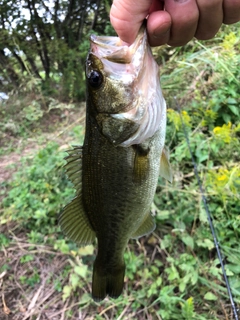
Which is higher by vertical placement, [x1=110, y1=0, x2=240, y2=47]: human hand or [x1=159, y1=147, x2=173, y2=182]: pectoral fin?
[x1=110, y1=0, x2=240, y2=47]: human hand

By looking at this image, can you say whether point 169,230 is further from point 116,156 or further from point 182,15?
point 182,15

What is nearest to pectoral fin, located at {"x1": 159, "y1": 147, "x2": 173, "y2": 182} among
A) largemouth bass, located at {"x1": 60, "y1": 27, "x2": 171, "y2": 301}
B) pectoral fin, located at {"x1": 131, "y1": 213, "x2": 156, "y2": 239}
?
largemouth bass, located at {"x1": 60, "y1": 27, "x2": 171, "y2": 301}

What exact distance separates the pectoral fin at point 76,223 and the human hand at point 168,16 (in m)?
0.83

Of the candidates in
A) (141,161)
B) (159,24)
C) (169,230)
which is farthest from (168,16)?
(169,230)

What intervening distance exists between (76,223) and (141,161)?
514 millimetres

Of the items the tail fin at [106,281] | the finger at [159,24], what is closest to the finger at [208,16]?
the finger at [159,24]

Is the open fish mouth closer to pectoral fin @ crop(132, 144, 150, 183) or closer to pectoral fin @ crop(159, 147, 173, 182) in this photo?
A: pectoral fin @ crop(132, 144, 150, 183)

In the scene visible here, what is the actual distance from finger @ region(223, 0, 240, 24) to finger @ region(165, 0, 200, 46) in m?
0.10

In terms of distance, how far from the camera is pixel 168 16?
1014 millimetres

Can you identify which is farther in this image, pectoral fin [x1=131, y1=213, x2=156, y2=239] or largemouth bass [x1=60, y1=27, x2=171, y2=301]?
pectoral fin [x1=131, y1=213, x2=156, y2=239]

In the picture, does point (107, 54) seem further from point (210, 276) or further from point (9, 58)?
point (9, 58)

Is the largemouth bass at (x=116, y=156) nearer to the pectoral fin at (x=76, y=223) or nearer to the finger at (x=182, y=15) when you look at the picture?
the pectoral fin at (x=76, y=223)

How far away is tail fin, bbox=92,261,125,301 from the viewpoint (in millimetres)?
1650

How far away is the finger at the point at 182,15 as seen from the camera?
3.33 ft
